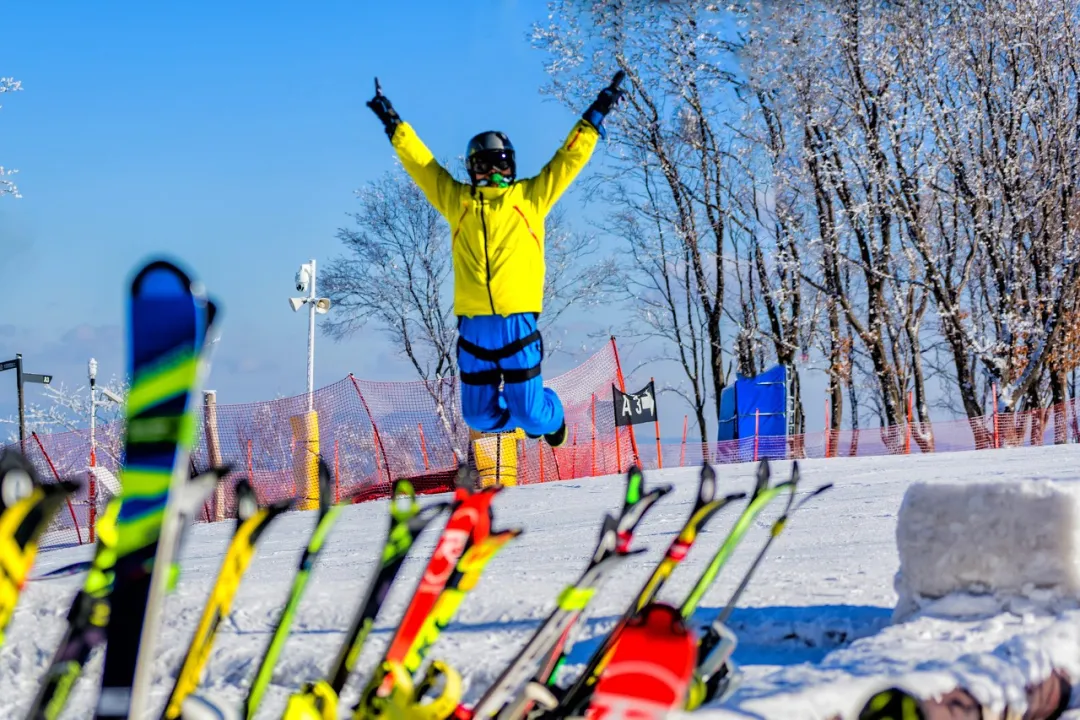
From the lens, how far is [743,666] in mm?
2941

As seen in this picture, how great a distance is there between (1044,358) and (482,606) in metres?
14.7

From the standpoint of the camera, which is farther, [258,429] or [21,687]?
[258,429]

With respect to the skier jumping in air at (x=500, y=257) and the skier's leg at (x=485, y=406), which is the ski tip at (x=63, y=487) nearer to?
the skier jumping in air at (x=500, y=257)

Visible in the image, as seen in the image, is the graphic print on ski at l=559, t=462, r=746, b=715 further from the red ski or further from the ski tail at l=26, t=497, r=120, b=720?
the ski tail at l=26, t=497, r=120, b=720

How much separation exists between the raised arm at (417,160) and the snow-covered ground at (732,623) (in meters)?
1.76

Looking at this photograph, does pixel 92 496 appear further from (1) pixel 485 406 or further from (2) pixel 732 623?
(2) pixel 732 623

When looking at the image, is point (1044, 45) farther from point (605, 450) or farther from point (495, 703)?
point (495, 703)

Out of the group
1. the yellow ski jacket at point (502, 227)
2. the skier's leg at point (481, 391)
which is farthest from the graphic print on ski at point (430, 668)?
the skier's leg at point (481, 391)

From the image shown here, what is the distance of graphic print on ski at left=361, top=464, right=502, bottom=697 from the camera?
168cm

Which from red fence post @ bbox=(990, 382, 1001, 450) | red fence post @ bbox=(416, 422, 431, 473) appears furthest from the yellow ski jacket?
red fence post @ bbox=(990, 382, 1001, 450)

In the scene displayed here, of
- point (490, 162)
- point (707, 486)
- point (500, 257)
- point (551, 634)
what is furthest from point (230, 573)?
point (490, 162)

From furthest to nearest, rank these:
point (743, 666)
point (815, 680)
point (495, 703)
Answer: point (743, 666), point (815, 680), point (495, 703)

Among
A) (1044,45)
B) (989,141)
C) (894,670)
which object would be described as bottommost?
(894,670)

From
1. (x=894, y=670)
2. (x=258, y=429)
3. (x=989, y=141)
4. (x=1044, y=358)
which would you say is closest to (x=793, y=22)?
(x=989, y=141)
